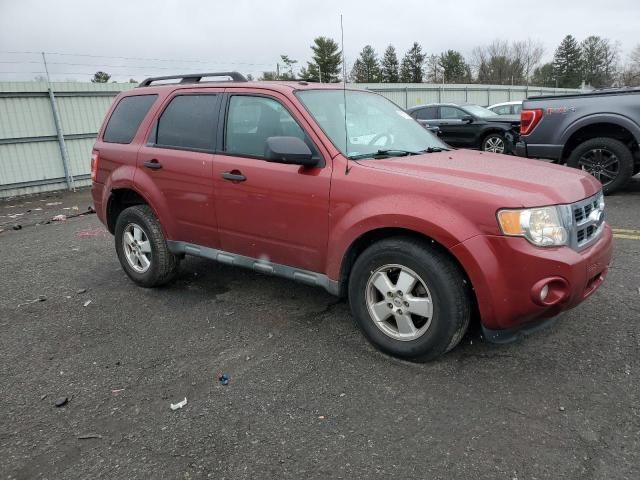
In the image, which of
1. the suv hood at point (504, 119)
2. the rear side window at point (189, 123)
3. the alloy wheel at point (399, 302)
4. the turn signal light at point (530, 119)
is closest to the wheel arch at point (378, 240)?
the alloy wheel at point (399, 302)

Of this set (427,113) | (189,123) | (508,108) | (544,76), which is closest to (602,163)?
(189,123)

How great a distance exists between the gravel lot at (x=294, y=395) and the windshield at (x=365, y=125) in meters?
1.34

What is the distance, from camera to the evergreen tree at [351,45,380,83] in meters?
52.5

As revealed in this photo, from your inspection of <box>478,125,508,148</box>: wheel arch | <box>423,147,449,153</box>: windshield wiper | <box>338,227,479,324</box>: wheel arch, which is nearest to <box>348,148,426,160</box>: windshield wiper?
<box>423,147,449,153</box>: windshield wiper

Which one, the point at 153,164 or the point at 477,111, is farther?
the point at 477,111

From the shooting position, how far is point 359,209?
3.22 metres

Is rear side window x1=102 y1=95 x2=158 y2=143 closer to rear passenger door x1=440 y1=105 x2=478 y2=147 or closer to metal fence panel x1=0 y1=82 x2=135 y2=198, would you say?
metal fence panel x1=0 y1=82 x2=135 y2=198

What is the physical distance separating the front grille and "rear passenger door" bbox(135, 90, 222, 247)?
2578mm

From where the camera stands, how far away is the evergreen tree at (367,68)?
52.5 m

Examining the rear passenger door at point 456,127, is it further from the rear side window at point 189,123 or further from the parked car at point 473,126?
the rear side window at point 189,123

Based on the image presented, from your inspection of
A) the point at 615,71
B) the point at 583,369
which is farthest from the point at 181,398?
the point at 615,71

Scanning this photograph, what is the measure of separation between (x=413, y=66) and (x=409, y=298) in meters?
65.9

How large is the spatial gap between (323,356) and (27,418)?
1765 mm

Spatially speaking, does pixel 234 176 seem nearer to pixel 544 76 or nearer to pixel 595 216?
pixel 595 216
